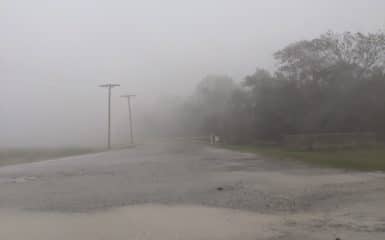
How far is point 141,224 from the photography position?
388 inches

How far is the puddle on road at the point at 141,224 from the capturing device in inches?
341

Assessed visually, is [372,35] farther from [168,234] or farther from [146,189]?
[168,234]

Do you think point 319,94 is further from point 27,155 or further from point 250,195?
point 250,195

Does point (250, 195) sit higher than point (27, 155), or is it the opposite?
point (250, 195)

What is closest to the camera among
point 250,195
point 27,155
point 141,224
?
point 141,224

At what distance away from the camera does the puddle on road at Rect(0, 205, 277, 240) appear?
28.4 feet

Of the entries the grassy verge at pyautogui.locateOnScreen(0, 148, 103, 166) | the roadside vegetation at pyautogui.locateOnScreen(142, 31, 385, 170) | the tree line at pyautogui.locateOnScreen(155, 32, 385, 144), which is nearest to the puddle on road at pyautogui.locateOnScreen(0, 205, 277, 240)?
the grassy verge at pyautogui.locateOnScreen(0, 148, 103, 166)

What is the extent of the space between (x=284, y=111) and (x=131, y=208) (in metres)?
45.1

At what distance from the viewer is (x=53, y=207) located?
12.8 meters

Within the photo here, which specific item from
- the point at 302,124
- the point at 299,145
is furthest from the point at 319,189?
the point at 302,124

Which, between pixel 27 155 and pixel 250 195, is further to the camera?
pixel 27 155

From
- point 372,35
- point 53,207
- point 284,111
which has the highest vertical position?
point 372,35

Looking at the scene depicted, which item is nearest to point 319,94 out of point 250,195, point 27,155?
point 27,155

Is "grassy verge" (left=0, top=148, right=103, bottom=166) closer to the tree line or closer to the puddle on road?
the tree line
